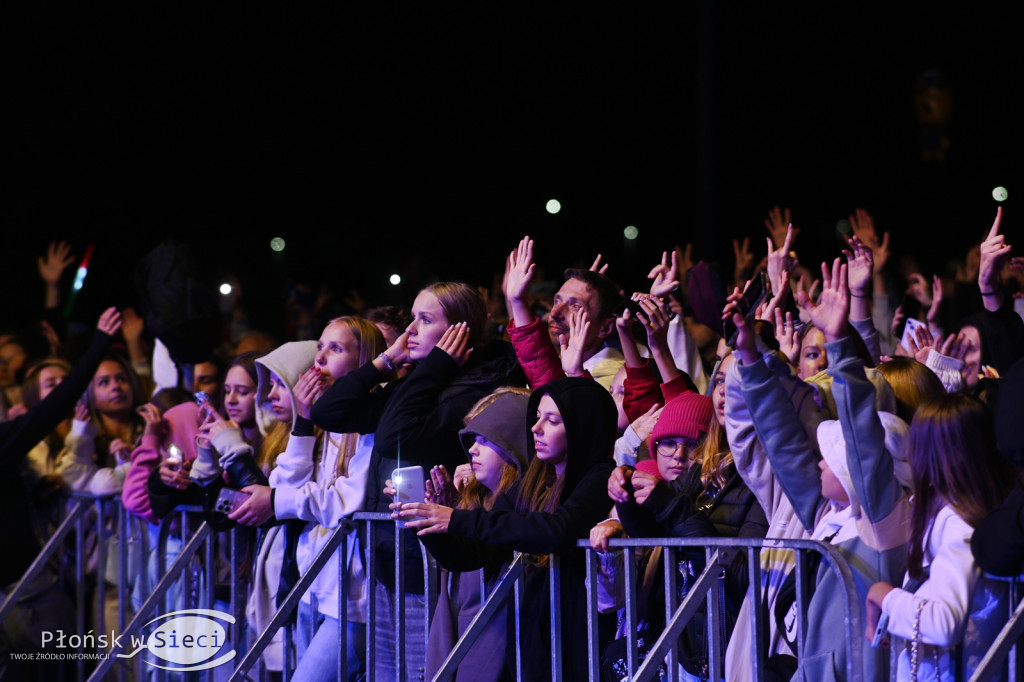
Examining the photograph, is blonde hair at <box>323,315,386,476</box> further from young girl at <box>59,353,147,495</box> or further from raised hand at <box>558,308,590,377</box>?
young girl at <box>59,353,147,495</box>

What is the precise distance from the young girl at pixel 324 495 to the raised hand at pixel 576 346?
922 millimetres

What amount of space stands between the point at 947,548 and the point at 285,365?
3336 mm

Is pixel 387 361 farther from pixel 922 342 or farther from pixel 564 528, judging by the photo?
pixel 922 342

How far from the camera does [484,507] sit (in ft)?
15.3

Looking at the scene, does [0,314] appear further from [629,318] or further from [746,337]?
[746,337]

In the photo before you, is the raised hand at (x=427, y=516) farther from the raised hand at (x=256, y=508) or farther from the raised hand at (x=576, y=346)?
the raised hand at (x=256, y=508)

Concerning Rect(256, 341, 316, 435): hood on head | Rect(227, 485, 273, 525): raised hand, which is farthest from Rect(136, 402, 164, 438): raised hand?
Rect(227, 485, 273, 525): raised hand

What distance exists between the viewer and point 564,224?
1311 cm

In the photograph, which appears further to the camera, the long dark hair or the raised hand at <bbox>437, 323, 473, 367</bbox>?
the raised hand at <bbox>437, 323, 473, 367</bbox>

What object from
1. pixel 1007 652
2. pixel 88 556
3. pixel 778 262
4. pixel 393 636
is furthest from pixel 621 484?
pixel 88 556

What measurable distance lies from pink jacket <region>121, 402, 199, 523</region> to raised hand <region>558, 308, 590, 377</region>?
8.04 feet

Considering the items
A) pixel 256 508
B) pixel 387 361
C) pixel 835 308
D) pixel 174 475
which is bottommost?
pixel 256 508

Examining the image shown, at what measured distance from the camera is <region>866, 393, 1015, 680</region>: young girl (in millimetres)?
3408

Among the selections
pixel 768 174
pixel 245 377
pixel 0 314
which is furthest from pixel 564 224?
pixel 245 377
